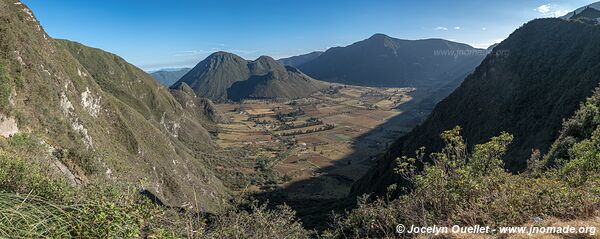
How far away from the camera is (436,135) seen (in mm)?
66250

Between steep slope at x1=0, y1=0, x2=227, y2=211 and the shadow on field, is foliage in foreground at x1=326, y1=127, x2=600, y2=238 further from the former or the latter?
the shadow on field

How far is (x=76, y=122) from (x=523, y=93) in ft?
224

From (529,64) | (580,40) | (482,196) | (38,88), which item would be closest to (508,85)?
(529,64)

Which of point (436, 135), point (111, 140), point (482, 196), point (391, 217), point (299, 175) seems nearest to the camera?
point (482, 196)

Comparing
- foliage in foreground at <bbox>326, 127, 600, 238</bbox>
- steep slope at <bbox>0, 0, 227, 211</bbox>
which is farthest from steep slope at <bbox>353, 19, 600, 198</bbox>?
steep slope at <bbox>0, 0, 227, 211</bbox>

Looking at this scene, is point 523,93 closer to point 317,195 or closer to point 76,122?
point 317,195

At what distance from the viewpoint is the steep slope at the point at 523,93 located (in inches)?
1802

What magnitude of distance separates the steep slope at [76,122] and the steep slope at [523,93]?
1561 inches

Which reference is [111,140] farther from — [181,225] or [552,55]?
[552,55]

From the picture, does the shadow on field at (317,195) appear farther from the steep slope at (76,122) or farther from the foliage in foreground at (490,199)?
the foliage in foreground at (490,199)

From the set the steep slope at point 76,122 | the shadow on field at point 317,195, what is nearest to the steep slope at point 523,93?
the shadow on field at point 317,195

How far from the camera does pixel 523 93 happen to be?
58.3m

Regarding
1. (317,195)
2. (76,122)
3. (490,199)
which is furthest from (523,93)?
(76,122)

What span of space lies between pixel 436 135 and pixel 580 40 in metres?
28.5
